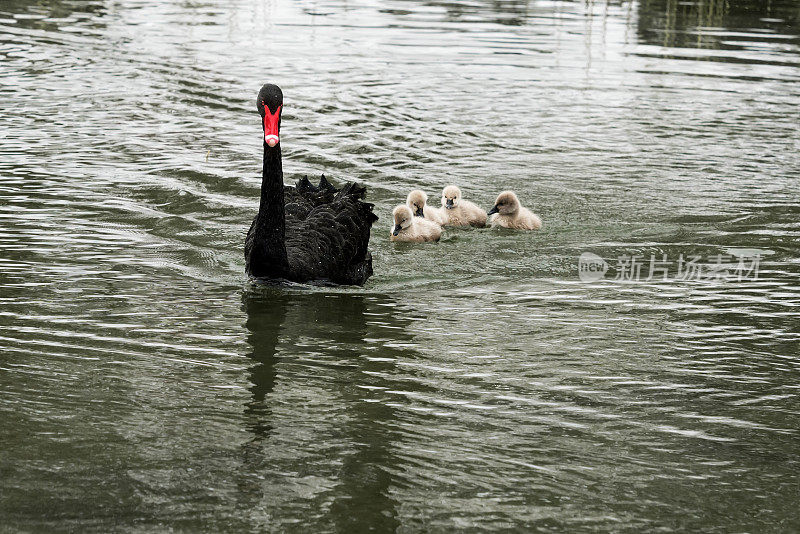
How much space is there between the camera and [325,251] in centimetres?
713

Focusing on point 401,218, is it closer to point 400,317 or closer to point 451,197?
point 451,197

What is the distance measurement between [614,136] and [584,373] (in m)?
6.47

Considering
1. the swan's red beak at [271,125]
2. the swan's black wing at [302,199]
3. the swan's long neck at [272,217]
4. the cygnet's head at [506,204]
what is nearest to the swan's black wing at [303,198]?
the swan's black wing at [302,199]

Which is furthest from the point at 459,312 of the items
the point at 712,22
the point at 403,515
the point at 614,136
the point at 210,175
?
the point at 712,22

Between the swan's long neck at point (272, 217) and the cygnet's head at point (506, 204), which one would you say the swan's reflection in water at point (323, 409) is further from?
the cygnet's head at point (506, 204)

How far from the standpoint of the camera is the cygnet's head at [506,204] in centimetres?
865

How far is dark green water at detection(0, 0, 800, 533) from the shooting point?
433cm

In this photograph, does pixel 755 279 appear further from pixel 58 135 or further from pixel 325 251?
pixel 58 135

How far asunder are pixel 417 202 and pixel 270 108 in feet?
7.13

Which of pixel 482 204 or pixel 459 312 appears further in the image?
pixel 482 204

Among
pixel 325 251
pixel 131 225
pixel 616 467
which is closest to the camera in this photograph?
pixel 616 467

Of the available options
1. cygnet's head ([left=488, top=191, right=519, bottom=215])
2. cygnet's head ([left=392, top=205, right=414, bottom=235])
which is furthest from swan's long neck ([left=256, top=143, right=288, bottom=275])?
cygnet's head ([left=488, top=191, right=519, bottom=215])

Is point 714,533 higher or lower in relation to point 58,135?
lower

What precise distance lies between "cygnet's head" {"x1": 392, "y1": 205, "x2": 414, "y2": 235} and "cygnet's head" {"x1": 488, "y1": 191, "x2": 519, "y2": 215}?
0.79 meters
